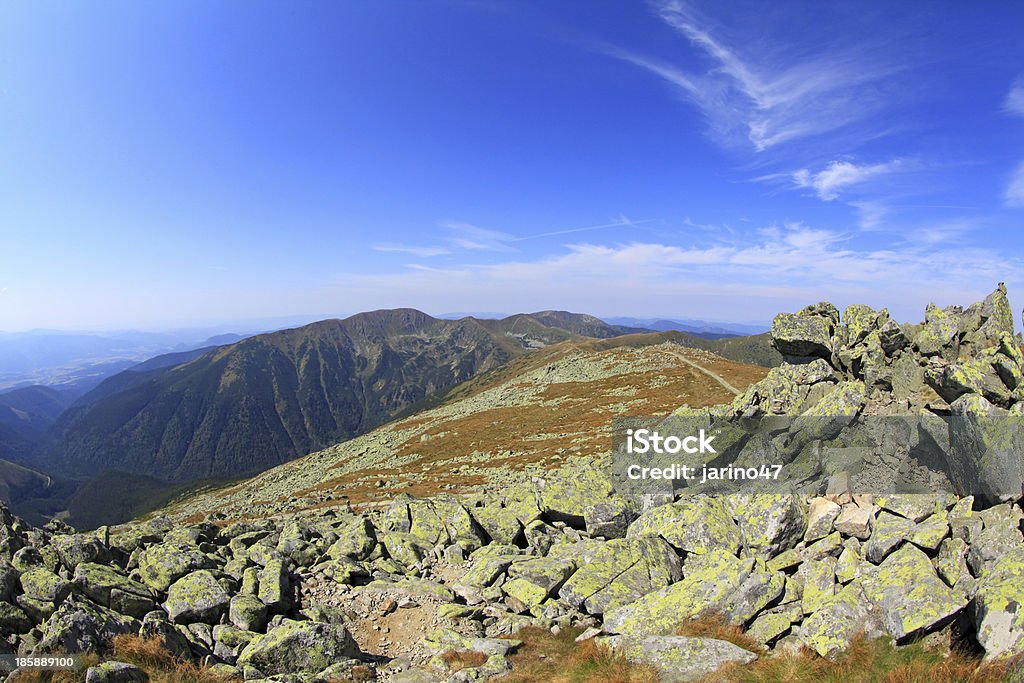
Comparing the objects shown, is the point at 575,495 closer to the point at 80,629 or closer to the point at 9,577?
the point at 80,629

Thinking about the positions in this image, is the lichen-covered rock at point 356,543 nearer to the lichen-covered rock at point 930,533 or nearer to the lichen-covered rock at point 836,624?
the lichen-covered rock at point 836,624

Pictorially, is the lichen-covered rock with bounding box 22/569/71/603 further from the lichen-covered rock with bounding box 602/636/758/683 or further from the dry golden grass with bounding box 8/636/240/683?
the lichen-covered rock with bounding box 602/636/758/683

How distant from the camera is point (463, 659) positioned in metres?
13.8

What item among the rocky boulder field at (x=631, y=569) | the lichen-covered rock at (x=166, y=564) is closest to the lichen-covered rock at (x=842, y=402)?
the rocky boulder field at (x=631, y=569)

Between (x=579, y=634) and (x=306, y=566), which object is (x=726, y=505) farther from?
(x=306, y=566)

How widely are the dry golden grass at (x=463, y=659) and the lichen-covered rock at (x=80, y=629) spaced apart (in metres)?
9.04

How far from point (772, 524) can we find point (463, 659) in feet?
36.7

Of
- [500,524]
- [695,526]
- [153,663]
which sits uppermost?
[695,526]

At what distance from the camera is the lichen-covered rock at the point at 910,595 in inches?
443

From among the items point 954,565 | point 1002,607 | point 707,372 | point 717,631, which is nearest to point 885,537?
point 954,565

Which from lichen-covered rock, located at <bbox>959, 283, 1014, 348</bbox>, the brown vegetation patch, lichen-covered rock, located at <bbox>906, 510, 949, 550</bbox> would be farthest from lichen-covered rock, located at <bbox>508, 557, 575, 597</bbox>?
lichen-covered rock, located at <bbox>959, 283, 1014, 348</bbox>

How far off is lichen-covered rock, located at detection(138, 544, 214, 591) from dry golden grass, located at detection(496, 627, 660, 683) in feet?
45.9

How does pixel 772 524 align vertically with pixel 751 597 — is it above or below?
above

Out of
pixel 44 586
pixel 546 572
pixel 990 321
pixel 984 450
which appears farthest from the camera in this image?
pixel 990 321
